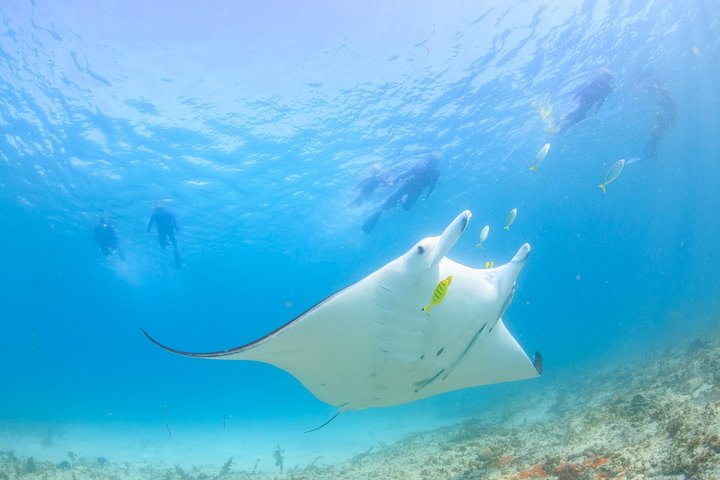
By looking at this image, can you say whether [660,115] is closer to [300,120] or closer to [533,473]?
[300,120]

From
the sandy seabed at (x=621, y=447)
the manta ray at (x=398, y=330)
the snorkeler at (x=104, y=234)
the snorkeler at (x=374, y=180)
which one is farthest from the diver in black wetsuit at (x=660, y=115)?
the snorkeler at (x=104, y=234)

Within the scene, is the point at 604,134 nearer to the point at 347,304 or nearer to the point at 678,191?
the point at 347,304

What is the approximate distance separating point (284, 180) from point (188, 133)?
6248mm

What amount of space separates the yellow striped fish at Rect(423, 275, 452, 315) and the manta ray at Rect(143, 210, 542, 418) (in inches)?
1.9

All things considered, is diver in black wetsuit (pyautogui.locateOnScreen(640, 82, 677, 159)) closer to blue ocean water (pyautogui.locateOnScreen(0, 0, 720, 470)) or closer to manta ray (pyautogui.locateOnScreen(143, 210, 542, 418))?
blue ocean water (pyautogui.locateOnScreen(0, 0, 720, 470))

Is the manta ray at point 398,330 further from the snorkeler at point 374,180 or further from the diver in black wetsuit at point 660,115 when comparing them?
the diver in black wetsuit at point 660,115

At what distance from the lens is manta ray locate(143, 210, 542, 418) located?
9.64ft

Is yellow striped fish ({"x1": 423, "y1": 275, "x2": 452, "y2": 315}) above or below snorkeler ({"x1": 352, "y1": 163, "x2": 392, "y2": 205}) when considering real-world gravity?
below

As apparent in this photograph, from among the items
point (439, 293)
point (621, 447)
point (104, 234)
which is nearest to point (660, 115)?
point (621, 447)

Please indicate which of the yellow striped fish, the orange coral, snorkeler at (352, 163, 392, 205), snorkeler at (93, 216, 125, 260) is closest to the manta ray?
the yellow striped fish

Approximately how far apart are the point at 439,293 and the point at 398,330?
0.53m

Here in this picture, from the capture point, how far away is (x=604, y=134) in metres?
26.9

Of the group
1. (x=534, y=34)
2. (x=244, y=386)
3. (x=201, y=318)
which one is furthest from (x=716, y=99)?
(x=244, y=386)

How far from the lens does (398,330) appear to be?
126 inches
